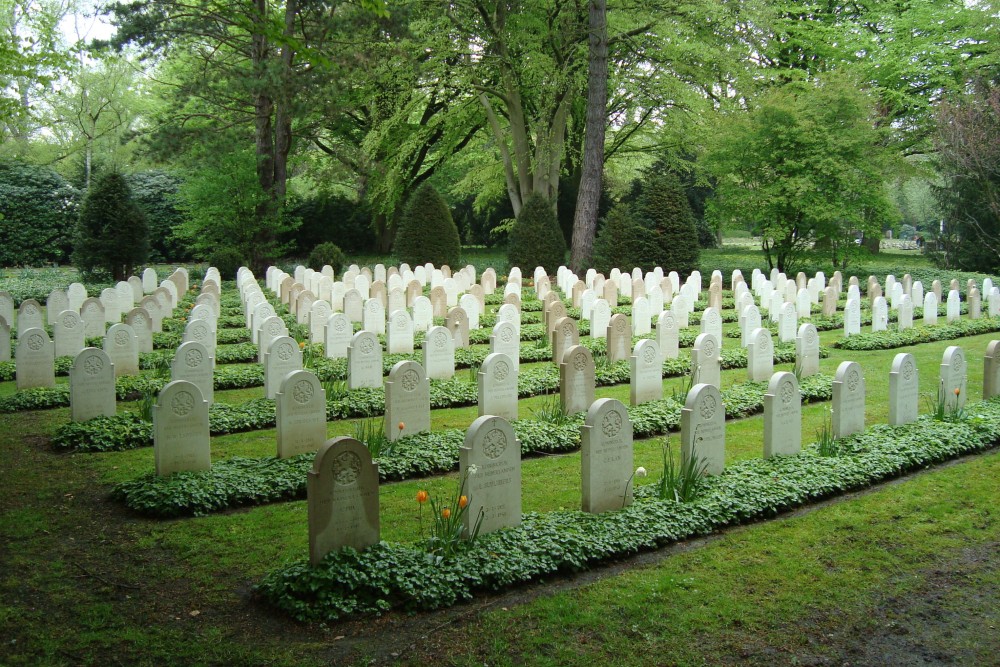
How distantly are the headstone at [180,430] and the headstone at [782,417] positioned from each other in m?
5.12

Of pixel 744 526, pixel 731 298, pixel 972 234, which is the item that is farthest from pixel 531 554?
pixel 972 234

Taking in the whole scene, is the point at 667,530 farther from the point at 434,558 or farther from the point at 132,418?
the point at 132,418

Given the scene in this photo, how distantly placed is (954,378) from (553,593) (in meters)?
6.33

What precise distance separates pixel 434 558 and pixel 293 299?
1304 centimetres

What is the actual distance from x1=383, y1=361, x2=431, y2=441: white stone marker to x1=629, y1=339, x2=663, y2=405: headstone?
2874mm

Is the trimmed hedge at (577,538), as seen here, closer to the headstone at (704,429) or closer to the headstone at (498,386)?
the headstone at (704,429)

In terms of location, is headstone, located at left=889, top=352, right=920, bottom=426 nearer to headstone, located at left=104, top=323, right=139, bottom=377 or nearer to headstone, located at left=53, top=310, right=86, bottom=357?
headstone, located at left=104, top=323, right=139, bottom=377

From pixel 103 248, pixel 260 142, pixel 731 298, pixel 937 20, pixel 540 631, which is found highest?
pixel 937 20

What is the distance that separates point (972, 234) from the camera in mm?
27156

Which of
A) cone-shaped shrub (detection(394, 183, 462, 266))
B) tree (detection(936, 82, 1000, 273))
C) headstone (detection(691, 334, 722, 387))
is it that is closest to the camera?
headstone (detection(691, 334, 722, 387))

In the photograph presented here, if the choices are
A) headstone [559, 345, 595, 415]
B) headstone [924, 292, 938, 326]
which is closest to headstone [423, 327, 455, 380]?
headstone [559, 345, 595, 415]

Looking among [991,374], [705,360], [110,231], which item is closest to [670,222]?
[705,360]

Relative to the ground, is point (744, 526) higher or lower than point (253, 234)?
lower

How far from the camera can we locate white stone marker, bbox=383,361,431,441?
28.2 ft
